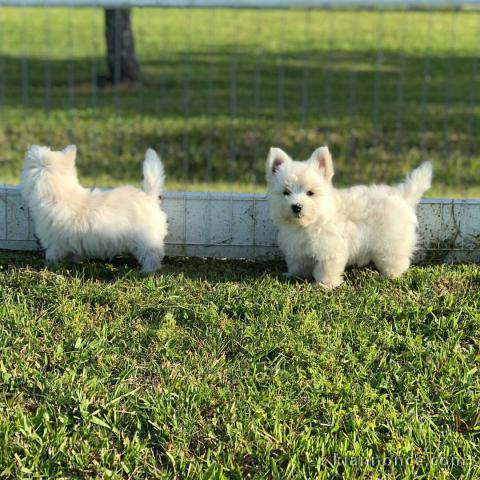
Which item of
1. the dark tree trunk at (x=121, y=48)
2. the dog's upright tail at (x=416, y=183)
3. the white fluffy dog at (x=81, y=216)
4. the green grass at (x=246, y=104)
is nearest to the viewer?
the white fluffy dog at (x=81, y=216)

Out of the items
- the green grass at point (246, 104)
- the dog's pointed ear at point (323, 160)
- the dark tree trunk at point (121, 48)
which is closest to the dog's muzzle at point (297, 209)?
the dog's pointed ear at point (323, 160)

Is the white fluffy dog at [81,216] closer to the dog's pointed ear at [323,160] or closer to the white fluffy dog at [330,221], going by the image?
the white fluffy dog at [330,221]

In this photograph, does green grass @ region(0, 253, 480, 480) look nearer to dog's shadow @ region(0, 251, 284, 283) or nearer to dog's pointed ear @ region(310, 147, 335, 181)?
dog's shadow @ region(0, 251, 284, 283)

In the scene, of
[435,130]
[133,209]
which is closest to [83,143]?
[435,130]

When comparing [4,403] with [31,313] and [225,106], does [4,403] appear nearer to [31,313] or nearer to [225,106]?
[31,313]

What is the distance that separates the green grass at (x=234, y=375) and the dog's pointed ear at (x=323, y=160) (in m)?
0.67

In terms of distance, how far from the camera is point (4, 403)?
3.58 metres

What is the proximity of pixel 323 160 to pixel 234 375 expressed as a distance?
1556mm

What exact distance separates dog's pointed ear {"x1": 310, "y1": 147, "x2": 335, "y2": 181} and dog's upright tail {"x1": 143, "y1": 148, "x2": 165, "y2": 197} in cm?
100

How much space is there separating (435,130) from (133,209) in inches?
270

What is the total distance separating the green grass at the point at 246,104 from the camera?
31.1 feet

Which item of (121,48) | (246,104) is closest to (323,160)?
(246,104)

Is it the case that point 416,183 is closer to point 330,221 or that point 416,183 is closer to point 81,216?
point 330,221

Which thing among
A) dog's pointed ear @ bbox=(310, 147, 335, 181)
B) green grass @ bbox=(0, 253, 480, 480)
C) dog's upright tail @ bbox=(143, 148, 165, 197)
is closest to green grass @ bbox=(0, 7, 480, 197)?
dog's upright tail @ bbox=(143, 148, 165, 197)
